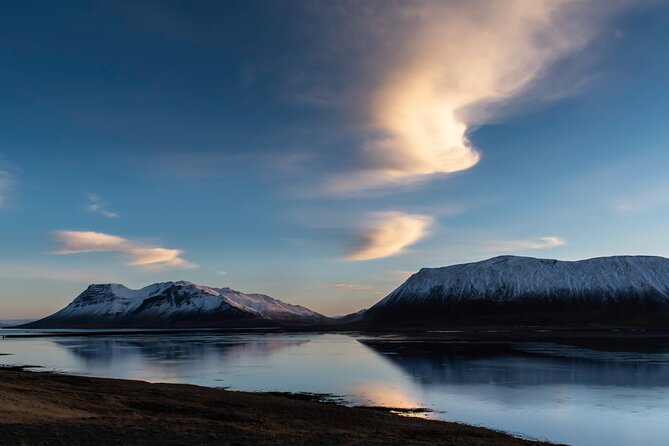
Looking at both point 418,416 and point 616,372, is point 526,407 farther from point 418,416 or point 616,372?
point 616,372

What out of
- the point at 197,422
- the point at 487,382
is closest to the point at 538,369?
the point at 487,382

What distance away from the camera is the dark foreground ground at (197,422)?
20.1 meters

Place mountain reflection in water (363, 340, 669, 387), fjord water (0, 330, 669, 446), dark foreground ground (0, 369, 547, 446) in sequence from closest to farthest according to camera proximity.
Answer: dark foreground ground (0, 369, 547, 446) → fjord water (0, 330, 669, 446) → mountain reflection in water (363, 340, 669, 387)

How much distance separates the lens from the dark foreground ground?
20094mm

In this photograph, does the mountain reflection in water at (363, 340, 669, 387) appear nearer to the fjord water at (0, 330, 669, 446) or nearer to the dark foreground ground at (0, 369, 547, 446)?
the fjord water at (0, 330, 669, 446)

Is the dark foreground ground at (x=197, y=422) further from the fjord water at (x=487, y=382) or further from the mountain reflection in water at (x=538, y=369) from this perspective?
the mountain reflection in water at (x=538, y=369)

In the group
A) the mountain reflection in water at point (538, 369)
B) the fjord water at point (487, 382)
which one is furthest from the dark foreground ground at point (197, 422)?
the mountain reflection in water at point (538, 369)

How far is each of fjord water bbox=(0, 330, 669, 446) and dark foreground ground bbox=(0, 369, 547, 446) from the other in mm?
5233

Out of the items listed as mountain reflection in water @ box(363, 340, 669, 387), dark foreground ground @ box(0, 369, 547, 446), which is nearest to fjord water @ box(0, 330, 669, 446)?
mountain reflection in water @ box(363, 340, 669, 387)

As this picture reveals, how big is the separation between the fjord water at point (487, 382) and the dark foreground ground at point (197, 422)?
5.23m

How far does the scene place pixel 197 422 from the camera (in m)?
24.4

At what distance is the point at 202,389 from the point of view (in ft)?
130

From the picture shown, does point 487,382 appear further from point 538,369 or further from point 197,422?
point 197,422

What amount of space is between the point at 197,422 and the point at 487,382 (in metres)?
27.8
